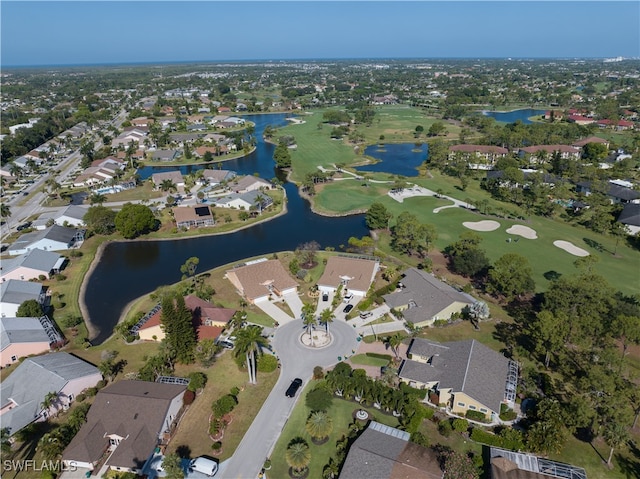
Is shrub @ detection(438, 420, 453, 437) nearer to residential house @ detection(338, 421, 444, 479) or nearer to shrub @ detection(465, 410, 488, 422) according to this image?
shrub @ detection(465, 410, 488, 422)

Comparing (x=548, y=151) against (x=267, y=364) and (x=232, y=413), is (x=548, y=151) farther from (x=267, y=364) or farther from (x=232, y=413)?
(x=232, y=413)

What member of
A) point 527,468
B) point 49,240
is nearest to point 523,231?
point 527,468

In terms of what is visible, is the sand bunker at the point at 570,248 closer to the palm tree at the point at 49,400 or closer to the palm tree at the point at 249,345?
the palm tree at the point at 249,345

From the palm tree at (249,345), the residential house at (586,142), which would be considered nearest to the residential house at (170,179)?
the palm tree at (249,345)

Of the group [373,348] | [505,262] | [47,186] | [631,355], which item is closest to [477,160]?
[505,262]

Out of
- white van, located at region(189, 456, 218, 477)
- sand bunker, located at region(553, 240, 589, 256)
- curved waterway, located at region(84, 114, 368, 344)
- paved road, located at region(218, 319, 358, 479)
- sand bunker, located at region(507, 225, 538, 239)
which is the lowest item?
curved waterway, located at region(84, 114, 368, 344)

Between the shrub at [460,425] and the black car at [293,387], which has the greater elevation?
the shrub at [460,425]

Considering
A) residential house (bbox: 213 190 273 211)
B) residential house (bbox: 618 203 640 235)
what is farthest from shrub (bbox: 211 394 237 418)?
residential house (bbox: 618 203 640 235)
